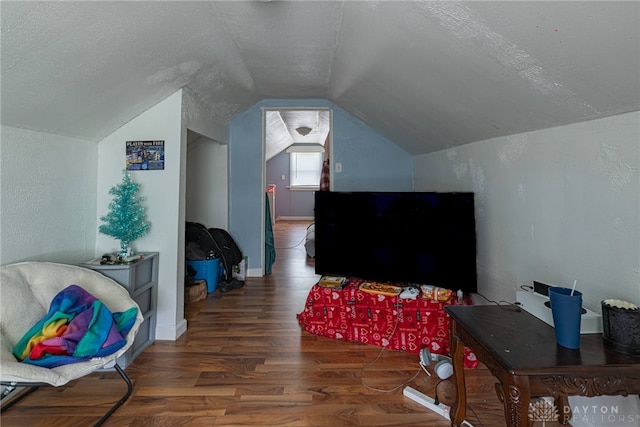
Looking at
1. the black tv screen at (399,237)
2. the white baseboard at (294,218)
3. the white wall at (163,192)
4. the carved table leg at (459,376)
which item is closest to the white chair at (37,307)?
the white wall at (163,192)

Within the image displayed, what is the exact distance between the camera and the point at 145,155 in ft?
7.50

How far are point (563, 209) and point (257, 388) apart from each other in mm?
1886

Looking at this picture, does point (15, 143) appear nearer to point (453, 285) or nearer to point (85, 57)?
point (85, 57)

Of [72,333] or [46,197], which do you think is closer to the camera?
[72,333]

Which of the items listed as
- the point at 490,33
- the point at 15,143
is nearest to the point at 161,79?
the point at 15,143

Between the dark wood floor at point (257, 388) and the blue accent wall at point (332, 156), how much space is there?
1.61m

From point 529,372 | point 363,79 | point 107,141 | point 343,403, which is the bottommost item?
point 343,403

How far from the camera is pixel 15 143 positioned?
160cm

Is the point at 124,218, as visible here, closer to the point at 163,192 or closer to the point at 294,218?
the point at 163,192

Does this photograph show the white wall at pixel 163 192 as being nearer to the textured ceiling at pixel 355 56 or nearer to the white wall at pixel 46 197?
the textured ceiling at pixel 355 56

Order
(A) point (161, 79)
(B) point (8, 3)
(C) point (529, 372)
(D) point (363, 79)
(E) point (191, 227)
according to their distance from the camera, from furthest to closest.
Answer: (E) point (191, 227)
(D) point (363, 79)
(A) point (161, 79)
(B) point (8, 3)
(C) point (529, 372)

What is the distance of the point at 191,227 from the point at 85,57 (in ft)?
7.08

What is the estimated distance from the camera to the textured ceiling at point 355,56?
3.44 ft

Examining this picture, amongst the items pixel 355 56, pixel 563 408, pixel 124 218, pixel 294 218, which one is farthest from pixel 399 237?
pixel 294 218
